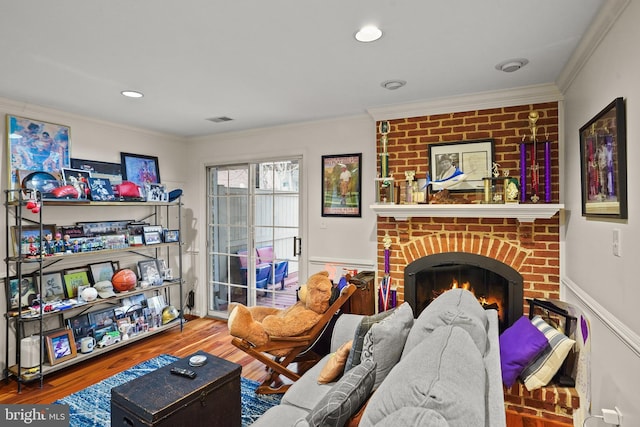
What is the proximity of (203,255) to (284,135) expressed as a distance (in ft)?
6.43

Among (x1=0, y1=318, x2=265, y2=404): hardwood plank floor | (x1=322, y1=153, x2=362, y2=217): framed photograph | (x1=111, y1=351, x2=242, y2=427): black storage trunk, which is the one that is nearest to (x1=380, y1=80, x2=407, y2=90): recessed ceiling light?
(x1=322, y1=153, x2=362, y2=217): framed photograph

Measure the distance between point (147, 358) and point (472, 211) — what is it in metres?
3.31

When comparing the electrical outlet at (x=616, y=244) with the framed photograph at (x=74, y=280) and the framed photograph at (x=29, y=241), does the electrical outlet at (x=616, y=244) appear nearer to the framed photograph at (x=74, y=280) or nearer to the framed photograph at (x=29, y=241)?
the framed photograph at (x=29, y=241)

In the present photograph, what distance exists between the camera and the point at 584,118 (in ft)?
7.14

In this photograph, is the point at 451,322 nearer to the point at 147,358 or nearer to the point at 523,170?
the point at 523,170

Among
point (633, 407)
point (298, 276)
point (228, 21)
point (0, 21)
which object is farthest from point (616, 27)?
point (298, 276)

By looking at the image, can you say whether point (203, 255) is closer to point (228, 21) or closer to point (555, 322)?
point (228, 21)

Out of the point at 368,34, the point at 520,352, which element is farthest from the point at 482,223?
the point at 368,34

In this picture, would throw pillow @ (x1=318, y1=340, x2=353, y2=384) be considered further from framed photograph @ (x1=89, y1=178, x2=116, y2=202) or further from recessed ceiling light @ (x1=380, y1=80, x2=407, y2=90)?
framed photograph @ (x1=89, y1=178, x2=116, y2=202)

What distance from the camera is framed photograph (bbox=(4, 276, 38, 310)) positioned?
10.0 ft

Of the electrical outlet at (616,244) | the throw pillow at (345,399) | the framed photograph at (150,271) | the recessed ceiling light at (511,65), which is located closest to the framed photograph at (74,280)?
the framed photograph at (150,271)

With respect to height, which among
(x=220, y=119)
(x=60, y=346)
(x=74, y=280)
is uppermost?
(x=220, y=119)

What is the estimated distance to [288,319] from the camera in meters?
2.70

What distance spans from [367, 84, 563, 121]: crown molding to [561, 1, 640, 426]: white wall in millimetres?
327
